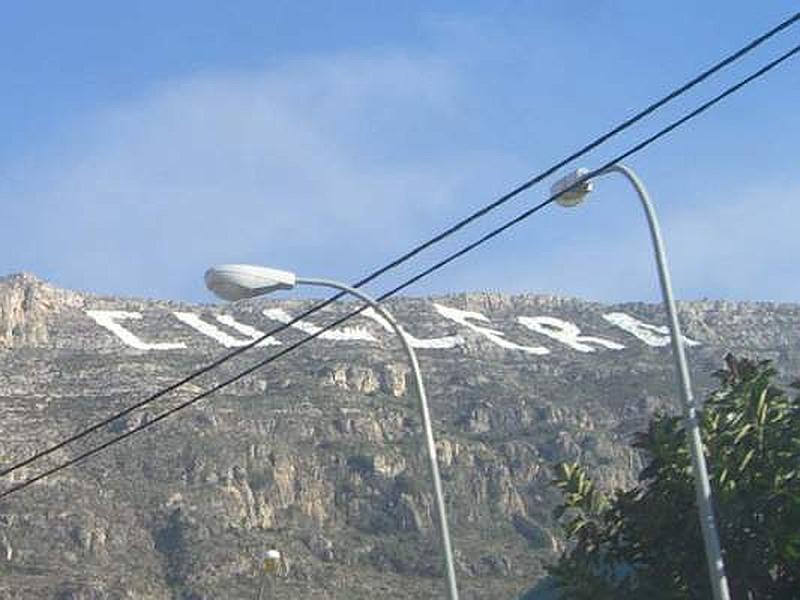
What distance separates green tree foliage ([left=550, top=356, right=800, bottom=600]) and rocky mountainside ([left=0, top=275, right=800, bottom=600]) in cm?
9556

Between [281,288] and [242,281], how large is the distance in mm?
620

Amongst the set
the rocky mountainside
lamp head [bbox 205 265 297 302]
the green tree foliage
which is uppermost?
the rocky mountainside

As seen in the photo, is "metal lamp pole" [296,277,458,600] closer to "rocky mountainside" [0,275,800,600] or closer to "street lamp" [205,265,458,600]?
"street lamp" [205,265,458,600]

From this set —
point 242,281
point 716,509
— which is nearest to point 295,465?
point 716,509

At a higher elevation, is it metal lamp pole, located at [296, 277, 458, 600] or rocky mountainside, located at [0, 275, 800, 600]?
rocky mountainside, located at [0, 275, 800, 600]

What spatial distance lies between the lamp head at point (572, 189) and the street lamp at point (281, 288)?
2736mm

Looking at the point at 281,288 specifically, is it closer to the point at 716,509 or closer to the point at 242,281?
the point at 242,281

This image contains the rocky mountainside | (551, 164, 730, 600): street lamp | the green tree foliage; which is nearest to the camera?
(551, 164, 730, 600): street lamp

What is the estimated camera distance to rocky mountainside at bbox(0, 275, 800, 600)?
4943 inches

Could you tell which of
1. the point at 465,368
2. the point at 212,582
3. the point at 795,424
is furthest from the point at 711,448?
the point at 465,368

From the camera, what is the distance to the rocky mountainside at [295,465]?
12556 cm

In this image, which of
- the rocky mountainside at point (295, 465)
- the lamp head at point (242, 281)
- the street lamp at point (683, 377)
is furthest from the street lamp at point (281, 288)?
the rocky mountainside at point (295, 465)

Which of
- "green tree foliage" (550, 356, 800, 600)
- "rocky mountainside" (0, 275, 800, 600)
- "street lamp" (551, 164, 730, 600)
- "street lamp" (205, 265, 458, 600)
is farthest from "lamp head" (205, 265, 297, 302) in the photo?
"rocky mountainside" (0, 275, 800, 600)

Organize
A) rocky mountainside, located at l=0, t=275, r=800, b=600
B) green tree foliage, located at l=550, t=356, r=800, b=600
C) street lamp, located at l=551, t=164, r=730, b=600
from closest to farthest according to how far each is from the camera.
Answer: street lamp, located at l=551, t=164, r=730, b=600 < green tree foliage, located at l=550, t=356, r=800, b=600 < rocky mountainside, located at l=0, t=275, r=800, b=600
